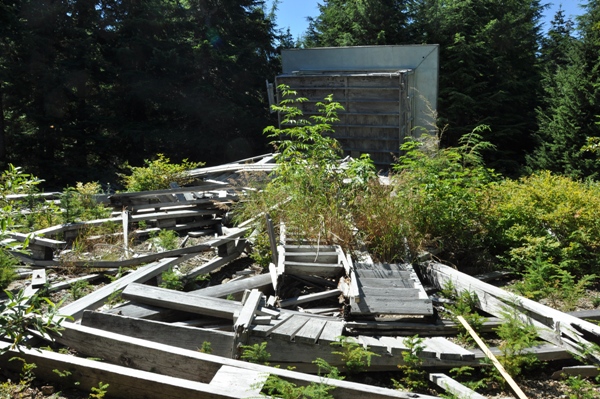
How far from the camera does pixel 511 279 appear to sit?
7.61m

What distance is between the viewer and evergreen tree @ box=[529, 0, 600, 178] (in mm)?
18844

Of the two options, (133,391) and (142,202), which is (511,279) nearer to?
(133,391)

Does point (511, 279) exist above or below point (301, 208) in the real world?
below

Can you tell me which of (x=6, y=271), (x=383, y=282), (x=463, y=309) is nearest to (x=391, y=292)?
(x=383, y=282)

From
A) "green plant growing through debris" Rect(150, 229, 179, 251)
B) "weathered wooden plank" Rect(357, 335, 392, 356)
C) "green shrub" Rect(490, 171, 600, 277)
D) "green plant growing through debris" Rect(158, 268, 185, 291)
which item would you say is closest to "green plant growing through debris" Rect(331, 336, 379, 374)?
"weathered wooden plank" Rect(357, 335, 392, 356)

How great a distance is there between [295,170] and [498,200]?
319cm

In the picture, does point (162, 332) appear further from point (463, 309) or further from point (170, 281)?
point (463, 309)

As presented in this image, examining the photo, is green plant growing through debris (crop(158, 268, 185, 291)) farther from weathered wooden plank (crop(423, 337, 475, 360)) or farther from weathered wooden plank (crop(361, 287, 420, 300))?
weathered wooden plank (crop(423, 337, 475, 360))

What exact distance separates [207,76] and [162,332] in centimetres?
2062

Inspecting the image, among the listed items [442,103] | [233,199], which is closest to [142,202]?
[233,199]

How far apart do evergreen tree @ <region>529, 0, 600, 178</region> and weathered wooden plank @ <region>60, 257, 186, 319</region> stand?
15.8m

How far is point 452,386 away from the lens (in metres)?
4.66

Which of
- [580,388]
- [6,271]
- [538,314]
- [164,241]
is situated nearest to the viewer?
[580,388]

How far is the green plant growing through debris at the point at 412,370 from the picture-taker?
16.1 feet
